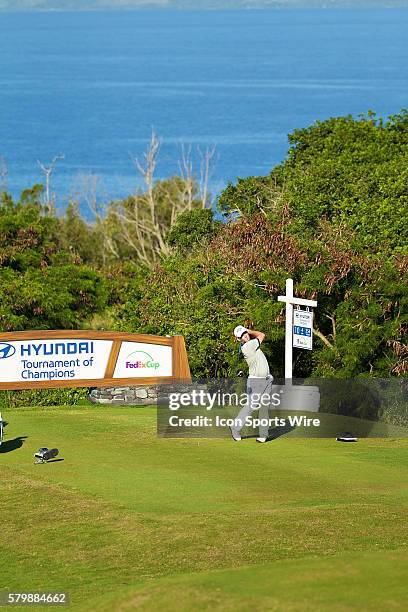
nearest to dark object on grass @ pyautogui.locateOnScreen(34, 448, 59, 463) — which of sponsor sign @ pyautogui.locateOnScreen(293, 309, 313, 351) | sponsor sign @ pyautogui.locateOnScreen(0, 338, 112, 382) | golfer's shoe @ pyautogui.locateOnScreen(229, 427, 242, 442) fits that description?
sponsor sign @ pyautogui.locateOnScreen(0, 338, 112, 382)

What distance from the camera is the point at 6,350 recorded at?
57.0 feet

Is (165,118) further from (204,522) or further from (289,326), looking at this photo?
(204,522)

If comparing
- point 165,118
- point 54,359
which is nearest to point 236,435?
point 54,359

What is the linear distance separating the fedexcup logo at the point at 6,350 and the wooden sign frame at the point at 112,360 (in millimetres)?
124

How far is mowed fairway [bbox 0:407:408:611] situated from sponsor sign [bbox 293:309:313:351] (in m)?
2.44

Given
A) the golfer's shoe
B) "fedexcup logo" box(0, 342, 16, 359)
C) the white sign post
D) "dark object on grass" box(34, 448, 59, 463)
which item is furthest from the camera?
the white sign post

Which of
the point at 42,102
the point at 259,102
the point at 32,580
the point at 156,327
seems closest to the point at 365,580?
the point at 32,580

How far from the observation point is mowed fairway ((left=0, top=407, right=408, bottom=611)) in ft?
32.3

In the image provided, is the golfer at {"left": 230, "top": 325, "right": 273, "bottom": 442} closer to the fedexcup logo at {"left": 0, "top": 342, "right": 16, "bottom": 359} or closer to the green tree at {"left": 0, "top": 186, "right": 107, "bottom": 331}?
the fedexcup logo at {"left": 0, "top": 342, "right": 16, "bottom": 359}

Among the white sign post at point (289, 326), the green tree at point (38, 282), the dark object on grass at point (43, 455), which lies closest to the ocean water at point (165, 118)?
the green tree at point (38, 282)

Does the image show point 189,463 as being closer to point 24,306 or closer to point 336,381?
point 336,381

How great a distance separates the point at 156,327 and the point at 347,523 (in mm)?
16257

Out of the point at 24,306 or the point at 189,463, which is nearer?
the point at 189,463

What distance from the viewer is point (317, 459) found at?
15.3 meters
